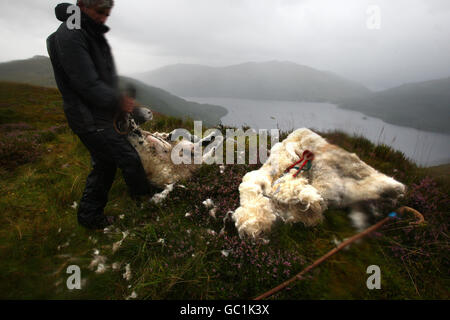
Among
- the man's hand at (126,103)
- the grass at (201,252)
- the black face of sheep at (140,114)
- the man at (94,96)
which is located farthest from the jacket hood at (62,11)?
the grass at (201,252)

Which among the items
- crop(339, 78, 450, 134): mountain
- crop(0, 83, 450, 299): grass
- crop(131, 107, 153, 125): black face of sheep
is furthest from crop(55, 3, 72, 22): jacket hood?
crop(339, 78, 450, 134): mountain

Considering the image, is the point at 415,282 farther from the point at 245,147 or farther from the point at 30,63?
the point at 30,63

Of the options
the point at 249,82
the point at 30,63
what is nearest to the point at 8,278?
the point at 249,82

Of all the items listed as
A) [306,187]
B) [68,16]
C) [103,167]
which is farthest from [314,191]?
[68,16]

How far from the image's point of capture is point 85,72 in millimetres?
2359

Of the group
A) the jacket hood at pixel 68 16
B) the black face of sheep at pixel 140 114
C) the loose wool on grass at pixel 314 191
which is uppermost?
the jacket hood at pixel 68 16

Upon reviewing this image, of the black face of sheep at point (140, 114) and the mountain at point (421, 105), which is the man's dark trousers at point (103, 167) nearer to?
the black face of sheep at point (140, 114)

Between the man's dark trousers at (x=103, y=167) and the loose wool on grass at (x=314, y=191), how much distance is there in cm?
191

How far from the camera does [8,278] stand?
2.35m

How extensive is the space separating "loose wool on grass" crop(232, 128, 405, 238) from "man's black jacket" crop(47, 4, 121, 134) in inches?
98.8

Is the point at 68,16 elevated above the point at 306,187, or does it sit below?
above

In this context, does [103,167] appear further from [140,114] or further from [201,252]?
[201,252]

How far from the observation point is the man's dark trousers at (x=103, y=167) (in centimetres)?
278

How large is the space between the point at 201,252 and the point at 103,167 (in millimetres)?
2105
